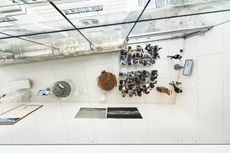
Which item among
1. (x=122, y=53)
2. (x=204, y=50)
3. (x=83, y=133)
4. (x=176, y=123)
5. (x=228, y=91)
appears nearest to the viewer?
(x=83, y=133)

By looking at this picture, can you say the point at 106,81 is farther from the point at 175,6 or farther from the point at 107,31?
the point at 175,6

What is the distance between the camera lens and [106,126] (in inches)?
92.0

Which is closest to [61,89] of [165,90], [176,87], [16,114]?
[16,114]

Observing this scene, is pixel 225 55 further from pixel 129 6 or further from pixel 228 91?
pixel 129 6

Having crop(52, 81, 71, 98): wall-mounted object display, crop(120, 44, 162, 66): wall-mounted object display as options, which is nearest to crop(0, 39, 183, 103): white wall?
crop(120, 44, 162, 66): wall-mounted object display

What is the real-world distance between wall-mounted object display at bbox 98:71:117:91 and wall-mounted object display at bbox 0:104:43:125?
1.34m

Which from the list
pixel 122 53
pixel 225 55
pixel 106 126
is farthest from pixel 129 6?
pixel 122 53

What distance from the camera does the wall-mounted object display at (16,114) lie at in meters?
2.71

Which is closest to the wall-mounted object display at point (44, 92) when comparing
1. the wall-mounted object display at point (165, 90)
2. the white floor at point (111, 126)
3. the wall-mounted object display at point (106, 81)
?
the white floor at point (111, 126)

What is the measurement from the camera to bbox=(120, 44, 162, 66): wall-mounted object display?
3842 mm

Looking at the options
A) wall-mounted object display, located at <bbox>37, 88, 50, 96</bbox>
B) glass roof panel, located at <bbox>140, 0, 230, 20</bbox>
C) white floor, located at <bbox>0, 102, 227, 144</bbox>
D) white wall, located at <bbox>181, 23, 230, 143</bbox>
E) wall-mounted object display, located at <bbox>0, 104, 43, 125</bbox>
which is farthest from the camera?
wall-mounted object display, located at <bbox>37, 88, 50, 96</bbox>

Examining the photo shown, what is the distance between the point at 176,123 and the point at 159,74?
165cm

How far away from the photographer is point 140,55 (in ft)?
12.6

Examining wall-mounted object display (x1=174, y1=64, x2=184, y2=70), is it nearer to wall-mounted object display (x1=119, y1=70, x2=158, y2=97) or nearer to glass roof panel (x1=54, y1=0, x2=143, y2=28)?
wall-mounted object display (x1=119, y1=70, x2=158, y2=97)
